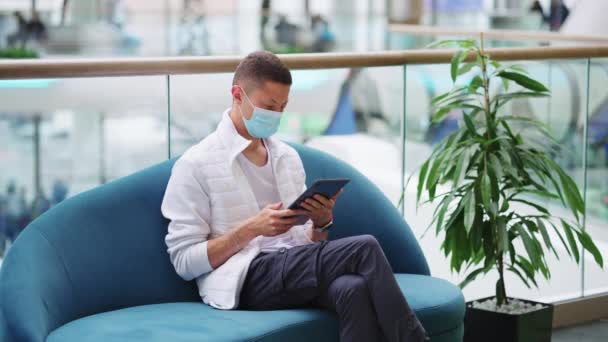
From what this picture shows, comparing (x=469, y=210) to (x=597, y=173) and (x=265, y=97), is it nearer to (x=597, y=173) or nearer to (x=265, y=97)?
(x=265, y=97)

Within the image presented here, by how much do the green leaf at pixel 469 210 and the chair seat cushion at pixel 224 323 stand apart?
0.41 m

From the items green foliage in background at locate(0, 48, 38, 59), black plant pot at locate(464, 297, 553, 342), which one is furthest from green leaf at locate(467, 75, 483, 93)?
green foliage in background at locate(0, 48, 38, 59)

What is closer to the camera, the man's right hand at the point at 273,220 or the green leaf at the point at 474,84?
the man's right hand at the point at 273,220

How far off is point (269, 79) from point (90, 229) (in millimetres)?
703

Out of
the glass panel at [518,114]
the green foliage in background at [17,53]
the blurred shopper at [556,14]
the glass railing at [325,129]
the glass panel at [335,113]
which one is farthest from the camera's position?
the green foliage in background at [17,53]

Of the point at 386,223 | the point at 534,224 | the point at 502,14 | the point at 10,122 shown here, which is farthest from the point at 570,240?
the point at 502,14

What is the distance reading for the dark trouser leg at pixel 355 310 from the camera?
2627 mm

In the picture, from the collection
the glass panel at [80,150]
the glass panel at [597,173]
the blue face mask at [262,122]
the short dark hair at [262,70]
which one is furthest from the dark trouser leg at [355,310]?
the glass panel at [597,173]

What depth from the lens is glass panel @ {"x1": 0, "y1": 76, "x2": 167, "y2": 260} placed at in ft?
14.0

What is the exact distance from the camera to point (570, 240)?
11.6 ft

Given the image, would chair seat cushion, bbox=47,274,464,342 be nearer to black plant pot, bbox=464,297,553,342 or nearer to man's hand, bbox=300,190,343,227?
man's hand, bbox=300,190,343,227

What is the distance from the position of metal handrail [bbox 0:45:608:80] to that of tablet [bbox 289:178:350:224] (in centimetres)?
83

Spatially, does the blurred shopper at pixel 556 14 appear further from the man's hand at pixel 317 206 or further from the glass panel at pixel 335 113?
the man's hand at pixel 317 206

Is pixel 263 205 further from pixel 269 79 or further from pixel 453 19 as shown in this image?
pixel 453 19
